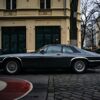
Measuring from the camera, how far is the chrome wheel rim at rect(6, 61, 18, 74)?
17953 mm

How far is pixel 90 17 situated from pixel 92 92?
54.1 meters

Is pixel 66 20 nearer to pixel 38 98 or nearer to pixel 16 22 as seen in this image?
pixel 16 22

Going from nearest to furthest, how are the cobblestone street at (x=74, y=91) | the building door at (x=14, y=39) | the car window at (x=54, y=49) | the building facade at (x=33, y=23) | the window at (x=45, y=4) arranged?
the cobblestone street at (x=74, y=91)
the car window at (x=54, y=49)
the building facade at (x=33, y=23)
the building door at (x=14, y=39)
the window at (x=45, y=4)

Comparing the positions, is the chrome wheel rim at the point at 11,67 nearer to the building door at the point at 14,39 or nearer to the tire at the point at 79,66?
the tire at the point at 79,66

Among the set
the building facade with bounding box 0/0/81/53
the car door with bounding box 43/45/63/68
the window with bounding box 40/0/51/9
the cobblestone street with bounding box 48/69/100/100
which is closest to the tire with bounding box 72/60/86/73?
the car door with bounding box 43/45/63/68

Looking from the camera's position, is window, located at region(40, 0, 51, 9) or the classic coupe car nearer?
the classic coupe car

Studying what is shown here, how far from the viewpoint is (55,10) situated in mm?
38406

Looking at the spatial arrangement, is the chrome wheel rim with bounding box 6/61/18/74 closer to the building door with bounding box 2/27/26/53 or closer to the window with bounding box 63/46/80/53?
the window with bounding box 63/46/80/53

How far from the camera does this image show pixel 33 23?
3831 cm

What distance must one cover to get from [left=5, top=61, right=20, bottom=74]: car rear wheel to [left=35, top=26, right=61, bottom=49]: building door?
20444 mm

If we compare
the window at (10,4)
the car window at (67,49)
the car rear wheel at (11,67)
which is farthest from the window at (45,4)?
the car rear wheel at (11,67)

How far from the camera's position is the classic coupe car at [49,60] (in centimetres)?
1789

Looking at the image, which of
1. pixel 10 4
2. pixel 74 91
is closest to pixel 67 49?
pixel 74 91

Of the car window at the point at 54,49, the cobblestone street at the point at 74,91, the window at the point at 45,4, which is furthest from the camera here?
the window at the point at 45,4
